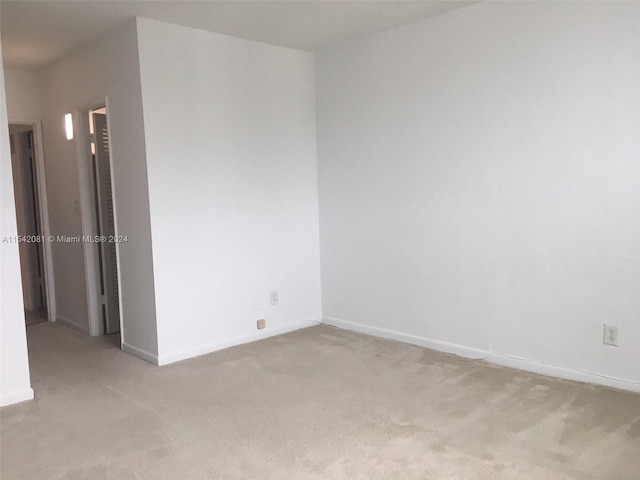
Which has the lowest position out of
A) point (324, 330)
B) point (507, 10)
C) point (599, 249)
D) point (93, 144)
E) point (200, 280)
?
point (324, 330)

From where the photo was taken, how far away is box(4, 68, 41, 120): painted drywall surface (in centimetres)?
482

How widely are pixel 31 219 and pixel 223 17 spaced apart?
129 inches

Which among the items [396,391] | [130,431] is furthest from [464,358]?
→ [130,431]

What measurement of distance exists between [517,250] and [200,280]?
223 cm

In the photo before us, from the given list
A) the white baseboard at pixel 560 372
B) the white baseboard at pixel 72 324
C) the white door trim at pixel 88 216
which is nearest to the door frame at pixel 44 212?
the white baseboard at pixel 72 324

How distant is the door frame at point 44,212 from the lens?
5023mm

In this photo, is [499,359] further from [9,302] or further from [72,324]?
[72,324]

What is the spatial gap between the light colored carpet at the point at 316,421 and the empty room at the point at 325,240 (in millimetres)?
18

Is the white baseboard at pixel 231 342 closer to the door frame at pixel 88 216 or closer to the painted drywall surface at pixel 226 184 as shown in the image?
the painted drywall surface at pixel 226 184

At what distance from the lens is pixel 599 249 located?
3.12 metres

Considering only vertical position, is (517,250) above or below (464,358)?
above

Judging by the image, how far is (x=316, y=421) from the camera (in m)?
2.82

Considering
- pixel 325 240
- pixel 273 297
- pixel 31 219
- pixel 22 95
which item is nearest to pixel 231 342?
pixel 273 297

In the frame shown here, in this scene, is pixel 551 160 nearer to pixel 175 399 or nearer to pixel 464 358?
pixel 464 358
